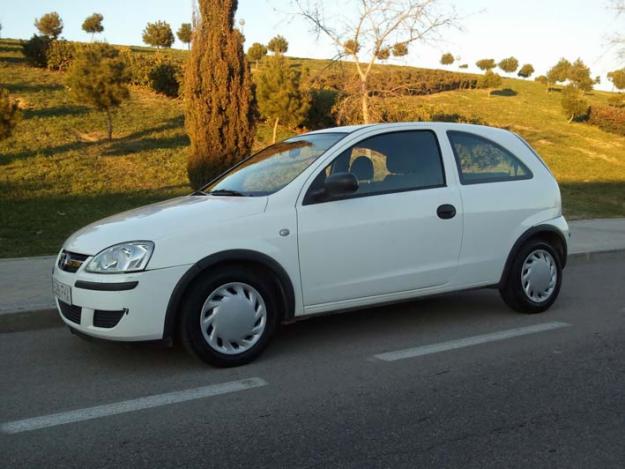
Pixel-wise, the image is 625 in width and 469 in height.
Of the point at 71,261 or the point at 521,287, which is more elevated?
the point at 71,261

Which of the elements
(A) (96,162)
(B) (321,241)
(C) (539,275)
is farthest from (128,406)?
(A) (96,162)

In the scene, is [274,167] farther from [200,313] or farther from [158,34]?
[158,34]

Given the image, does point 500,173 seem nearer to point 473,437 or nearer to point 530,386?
point 530,386

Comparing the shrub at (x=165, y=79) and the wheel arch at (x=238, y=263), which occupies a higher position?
the shrub at (x=165, y=79)

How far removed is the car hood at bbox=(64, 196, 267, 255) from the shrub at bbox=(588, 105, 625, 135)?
4120cm

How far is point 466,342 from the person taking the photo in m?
5.21

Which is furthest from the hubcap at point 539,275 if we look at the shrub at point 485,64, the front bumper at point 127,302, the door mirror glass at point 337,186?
the shrub at point 485,64

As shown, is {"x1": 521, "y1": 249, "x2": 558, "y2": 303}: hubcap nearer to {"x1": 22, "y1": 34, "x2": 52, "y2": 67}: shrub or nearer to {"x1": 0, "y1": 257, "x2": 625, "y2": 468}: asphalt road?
{"x1": 0, "y1": 257, "x2": 625, "y2": 468}: asphalt road

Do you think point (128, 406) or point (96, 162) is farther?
point (96, 162)

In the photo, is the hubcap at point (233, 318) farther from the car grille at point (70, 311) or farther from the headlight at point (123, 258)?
the car grille at point (70, 311)

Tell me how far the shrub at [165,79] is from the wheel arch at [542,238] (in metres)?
26.5

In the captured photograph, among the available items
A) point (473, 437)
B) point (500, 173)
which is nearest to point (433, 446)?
point (473, 437)

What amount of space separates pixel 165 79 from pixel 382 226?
1071 inches

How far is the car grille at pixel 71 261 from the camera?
4473 millimetres
